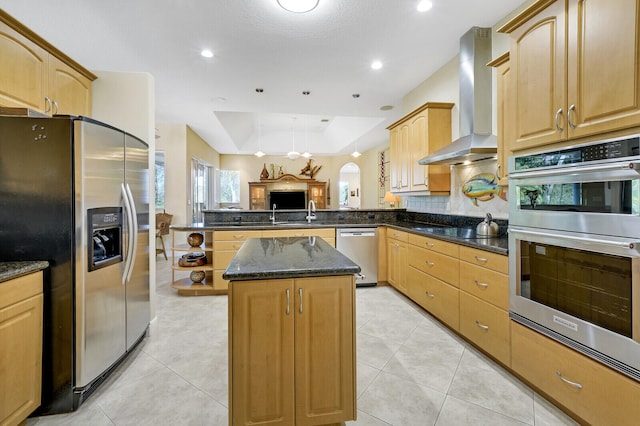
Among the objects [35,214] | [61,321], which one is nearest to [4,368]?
[61,321]

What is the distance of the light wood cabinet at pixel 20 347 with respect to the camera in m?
1.39

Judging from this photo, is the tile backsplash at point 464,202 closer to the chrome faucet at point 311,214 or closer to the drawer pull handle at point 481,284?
the drawer pull handle at point 481,284

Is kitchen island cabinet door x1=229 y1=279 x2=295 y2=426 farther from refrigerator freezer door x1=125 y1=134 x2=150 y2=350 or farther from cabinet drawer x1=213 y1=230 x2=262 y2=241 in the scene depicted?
cabinet drawer x1=213 y1=230 x2=262 y2=241

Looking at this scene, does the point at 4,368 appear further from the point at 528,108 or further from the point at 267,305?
the point at 528,108

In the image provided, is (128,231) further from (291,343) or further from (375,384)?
(375,384)

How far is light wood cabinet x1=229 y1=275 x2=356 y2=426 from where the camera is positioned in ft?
4.41

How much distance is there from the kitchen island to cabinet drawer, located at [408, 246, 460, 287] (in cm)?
151

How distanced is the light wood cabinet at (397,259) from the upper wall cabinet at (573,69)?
1.84m

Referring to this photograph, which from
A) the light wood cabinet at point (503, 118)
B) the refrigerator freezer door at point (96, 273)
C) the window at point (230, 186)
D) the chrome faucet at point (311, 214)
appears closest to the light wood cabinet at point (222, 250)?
the chrome faucet at point (311, 214)

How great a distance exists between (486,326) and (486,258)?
0.52 m

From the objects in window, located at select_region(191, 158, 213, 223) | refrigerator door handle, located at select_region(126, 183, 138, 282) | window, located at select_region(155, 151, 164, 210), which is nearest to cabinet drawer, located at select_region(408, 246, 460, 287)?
refrigerator door handle, located at select_region(126, 183, 138, 282)

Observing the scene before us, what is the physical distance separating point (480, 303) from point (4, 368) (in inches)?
114

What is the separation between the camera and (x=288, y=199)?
388 inches

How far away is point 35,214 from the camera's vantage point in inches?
65.9
